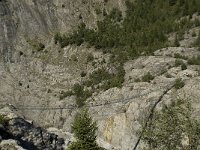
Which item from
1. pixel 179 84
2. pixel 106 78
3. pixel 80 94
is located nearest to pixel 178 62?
pixel 179 84

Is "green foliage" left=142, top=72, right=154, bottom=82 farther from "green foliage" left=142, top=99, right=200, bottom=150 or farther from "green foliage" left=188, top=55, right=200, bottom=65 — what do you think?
"green foliage" left=142, top=99, right=200, bottom=150

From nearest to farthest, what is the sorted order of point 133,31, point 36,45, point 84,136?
point 84,136 → point 133,31 → point 36,45

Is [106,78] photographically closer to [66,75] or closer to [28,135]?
[66,75]

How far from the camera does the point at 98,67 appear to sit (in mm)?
68750

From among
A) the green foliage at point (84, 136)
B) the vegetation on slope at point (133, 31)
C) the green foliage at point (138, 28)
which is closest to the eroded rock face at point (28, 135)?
the green foliage at point (84, 136)

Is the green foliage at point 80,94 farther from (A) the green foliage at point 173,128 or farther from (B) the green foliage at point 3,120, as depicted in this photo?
(A) the green foliage at point 173,128

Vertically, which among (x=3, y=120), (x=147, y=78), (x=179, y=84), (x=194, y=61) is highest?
(x=3, y=120)

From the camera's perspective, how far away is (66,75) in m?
69.8

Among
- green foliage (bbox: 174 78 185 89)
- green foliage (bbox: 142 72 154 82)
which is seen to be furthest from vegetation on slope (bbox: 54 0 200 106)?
green foliage (bbox: 174 78 185 89)

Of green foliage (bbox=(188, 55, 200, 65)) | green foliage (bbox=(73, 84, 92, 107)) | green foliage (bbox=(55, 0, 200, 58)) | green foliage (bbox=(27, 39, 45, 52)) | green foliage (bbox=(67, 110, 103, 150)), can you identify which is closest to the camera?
green foliage (bbox=(67, 110, 103, 150))

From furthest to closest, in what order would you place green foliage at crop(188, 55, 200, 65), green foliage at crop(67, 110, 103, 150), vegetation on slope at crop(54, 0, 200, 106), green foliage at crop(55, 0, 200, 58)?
green foliage at crop(55, 0, 200, 58) < vegetation on slope at crop(54, 0, 200, 106) < green foliage at crop(188, 55, 200, 65) < green foliage at crop(67, 110, 103, 150)

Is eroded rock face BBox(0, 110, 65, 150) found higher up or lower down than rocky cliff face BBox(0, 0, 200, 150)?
higher up

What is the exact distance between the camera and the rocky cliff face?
5694cm

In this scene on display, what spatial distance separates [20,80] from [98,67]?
10431 millimetres
